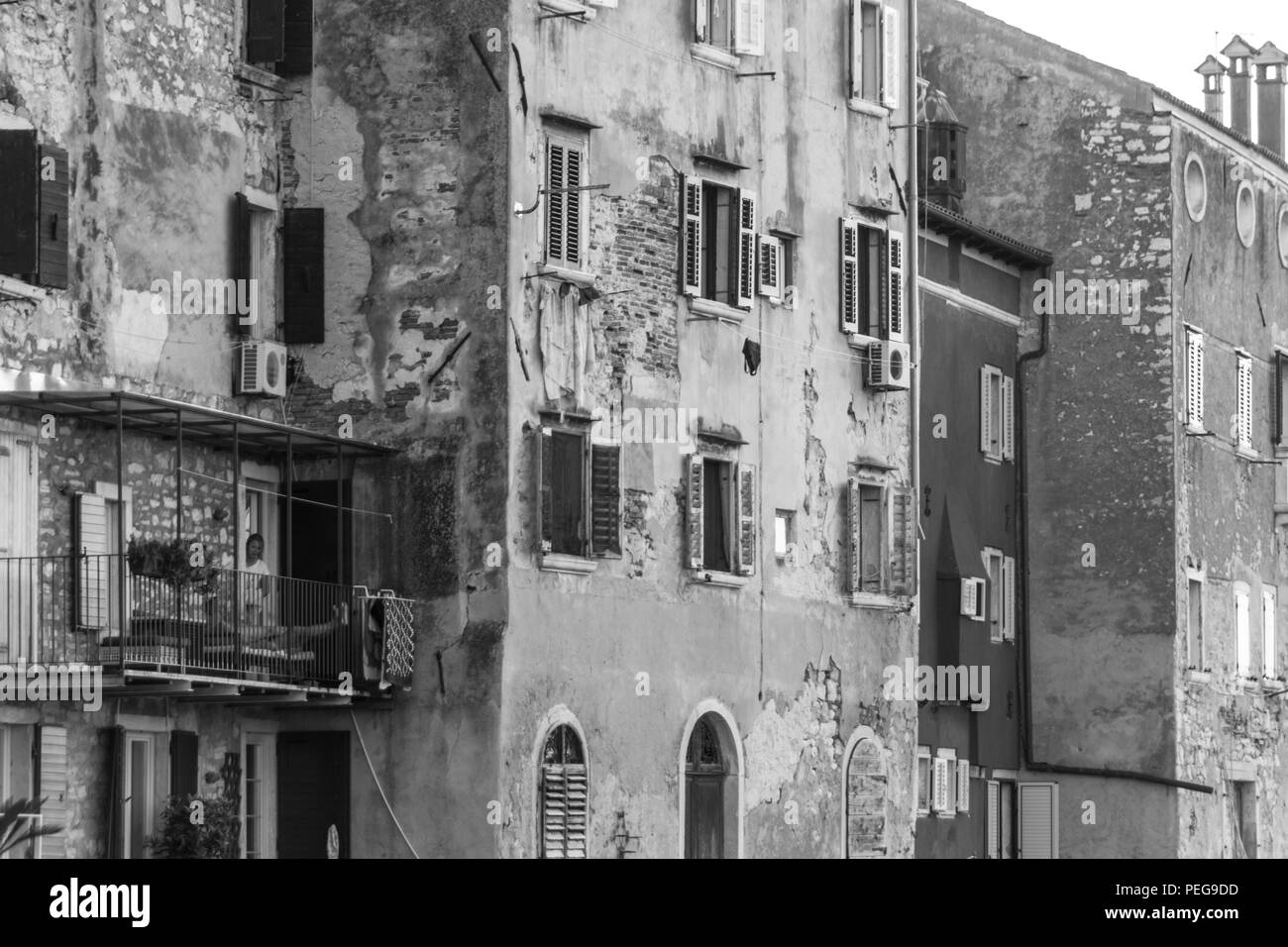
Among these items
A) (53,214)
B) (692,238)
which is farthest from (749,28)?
(53,214)

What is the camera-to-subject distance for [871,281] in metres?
38.5

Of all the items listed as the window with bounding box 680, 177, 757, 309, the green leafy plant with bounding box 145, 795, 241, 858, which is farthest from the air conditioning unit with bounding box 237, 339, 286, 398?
the window with bounding box 680, 177, 757, 309

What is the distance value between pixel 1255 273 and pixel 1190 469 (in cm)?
578

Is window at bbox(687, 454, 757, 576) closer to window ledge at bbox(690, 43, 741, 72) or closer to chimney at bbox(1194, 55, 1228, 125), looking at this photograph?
window ledge at bbox(690, 43, 741, 72)

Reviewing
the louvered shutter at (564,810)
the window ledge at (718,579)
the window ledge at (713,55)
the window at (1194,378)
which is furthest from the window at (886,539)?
the window at (1194,378)

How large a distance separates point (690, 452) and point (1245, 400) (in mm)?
18205

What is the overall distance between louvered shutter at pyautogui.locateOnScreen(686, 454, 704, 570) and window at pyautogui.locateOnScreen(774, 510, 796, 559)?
1944 millimetres

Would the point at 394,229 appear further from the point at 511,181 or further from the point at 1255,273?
the point at 1255,273

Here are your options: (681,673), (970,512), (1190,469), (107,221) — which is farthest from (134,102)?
(1190,469)

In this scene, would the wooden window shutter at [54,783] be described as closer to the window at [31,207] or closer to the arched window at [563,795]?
the window at [31,207]

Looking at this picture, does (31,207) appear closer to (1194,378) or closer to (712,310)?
(712,310)

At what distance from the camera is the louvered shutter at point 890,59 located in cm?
3902

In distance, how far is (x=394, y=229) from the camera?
32.0 metres

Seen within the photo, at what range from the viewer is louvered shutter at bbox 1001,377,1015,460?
45.7m
